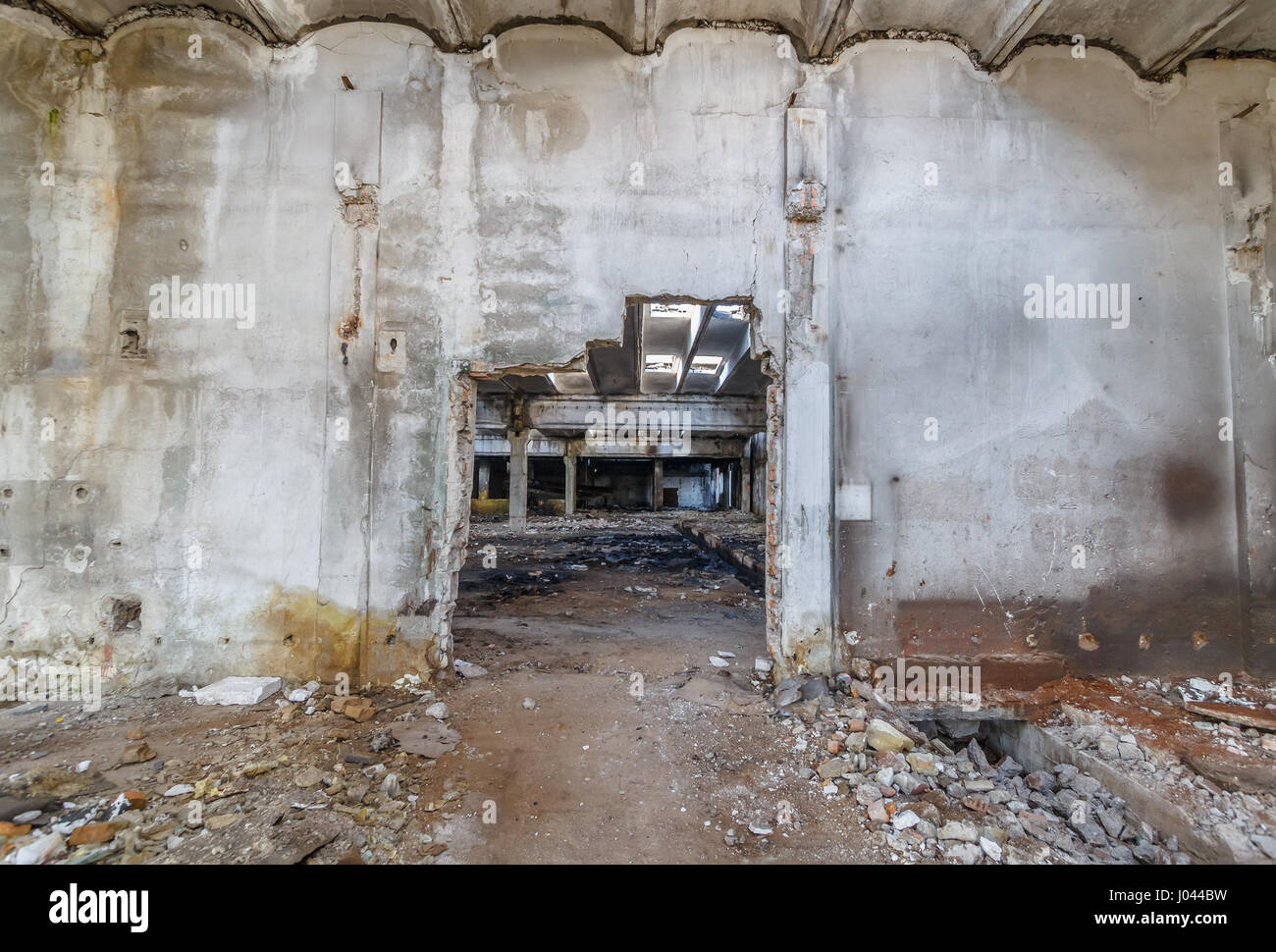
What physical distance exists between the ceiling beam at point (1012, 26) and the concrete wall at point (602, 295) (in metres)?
0.17

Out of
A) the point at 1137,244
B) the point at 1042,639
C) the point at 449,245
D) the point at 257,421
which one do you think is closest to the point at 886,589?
the point at 1042,639

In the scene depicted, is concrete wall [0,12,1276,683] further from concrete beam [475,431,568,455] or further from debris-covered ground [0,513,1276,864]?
concrete beam [475,431,568,455]

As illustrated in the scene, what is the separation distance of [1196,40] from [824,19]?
2.63 metres

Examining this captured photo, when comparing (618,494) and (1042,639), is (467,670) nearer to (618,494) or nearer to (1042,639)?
(1042,639)

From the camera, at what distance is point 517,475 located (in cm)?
1608

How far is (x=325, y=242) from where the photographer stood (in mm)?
3846

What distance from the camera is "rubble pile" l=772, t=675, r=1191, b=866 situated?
7.60ft

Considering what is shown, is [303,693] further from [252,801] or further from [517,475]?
[517,475]

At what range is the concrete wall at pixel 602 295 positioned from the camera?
3758mm

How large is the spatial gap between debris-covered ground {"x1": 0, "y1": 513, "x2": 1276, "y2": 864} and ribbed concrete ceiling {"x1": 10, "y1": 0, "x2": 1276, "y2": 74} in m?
4.53

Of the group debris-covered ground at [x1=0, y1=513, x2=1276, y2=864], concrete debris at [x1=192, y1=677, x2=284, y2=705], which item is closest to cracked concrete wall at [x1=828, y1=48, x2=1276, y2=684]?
debris-covered ground at [x1=0, y1=513, x2=1276, y2=864]
